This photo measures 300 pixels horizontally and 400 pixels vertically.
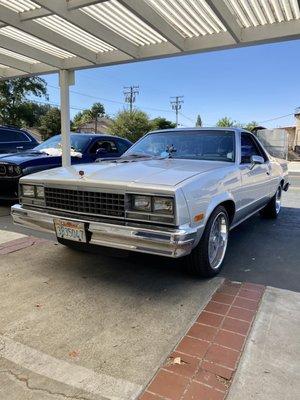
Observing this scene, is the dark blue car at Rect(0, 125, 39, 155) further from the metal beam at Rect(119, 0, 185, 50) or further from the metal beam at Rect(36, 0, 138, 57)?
the metal beam at Rect(119, 0, 185, 50)

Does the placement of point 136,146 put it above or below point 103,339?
above

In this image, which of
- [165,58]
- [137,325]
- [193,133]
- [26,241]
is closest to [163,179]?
[137,325]

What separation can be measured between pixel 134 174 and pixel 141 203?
1.36ft

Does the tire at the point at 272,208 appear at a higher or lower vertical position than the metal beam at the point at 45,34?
lower

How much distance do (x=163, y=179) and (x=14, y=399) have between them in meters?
2.00

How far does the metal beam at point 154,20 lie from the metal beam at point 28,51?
118 inches

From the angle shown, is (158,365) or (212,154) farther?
(212,154)

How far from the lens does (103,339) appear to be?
2.71m

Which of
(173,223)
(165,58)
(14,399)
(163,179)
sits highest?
(165,58)

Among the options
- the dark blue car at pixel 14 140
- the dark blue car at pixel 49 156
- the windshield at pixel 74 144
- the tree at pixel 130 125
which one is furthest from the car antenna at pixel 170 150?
the tree at pixel 130 125

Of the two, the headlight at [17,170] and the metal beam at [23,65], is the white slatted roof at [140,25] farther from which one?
the headlight at [17,170]

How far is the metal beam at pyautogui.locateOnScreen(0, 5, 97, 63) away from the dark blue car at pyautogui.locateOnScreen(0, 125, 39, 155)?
3.07 metres

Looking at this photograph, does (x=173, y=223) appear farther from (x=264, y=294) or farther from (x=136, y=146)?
(x=136, y=146)

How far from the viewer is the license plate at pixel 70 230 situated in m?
3.45
